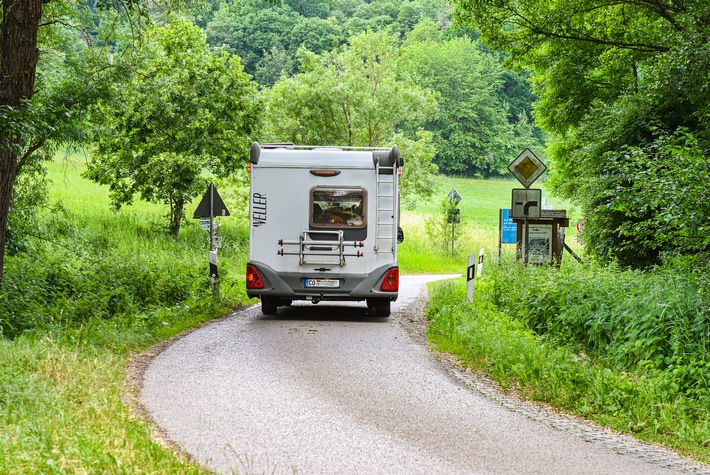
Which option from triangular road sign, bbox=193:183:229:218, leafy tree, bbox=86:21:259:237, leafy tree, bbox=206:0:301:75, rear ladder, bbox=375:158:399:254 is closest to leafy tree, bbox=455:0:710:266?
rear ladder, bbox=375:158:399:254

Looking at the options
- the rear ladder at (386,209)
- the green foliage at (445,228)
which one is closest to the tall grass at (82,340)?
the rear ladder at (386,209)

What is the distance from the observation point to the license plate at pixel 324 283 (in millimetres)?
15164

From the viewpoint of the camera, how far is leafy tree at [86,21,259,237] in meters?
31.0

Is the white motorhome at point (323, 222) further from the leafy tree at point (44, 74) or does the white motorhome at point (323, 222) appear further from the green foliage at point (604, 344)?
the leafy tree at point (44, 74)

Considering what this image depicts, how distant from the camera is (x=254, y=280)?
15227 millimetres

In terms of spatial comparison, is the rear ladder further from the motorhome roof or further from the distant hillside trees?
the distant hillside trees

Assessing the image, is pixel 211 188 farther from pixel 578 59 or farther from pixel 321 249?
pixel 578 59

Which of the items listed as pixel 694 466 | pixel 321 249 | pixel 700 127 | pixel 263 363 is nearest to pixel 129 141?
pixel 321 249

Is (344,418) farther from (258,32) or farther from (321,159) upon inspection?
(258,32)

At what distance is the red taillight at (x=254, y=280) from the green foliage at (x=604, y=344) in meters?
3.25

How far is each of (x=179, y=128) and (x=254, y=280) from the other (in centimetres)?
1839

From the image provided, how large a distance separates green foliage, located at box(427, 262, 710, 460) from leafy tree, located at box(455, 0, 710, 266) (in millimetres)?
1192

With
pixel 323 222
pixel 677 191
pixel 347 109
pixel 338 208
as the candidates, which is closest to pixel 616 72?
pixel 338 208

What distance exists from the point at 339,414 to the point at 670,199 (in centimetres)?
539
